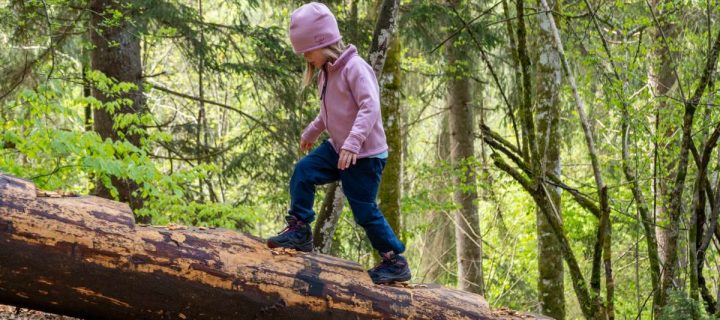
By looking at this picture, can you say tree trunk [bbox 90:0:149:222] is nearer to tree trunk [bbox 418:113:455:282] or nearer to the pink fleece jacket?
the pink fleece jacket

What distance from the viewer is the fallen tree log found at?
3592 millimetres

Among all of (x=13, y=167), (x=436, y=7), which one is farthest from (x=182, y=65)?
(x=13, y=167)

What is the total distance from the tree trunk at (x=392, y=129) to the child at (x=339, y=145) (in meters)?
2.46

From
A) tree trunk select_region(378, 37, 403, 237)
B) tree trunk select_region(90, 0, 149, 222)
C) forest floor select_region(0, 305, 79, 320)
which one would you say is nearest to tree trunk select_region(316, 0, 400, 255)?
tree trunk select_region(378, 37, 403, 237)

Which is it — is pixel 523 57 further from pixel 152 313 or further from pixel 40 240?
pixel 40 240

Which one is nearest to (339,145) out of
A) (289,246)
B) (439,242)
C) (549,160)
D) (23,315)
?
(289,246)

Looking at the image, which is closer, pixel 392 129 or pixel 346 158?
pixel 346 158

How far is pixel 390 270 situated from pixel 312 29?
59.2 inches

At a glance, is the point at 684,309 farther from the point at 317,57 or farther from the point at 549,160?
the point at 549,160

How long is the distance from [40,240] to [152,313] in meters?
0.67

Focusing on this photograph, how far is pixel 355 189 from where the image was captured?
4355 mm

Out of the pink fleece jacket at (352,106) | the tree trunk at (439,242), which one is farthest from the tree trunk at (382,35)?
the tree trunk at (439,242)

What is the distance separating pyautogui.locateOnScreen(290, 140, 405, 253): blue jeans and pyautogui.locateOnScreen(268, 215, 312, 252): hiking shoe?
0.04 meters

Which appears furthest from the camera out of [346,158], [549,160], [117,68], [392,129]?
[117,68]
